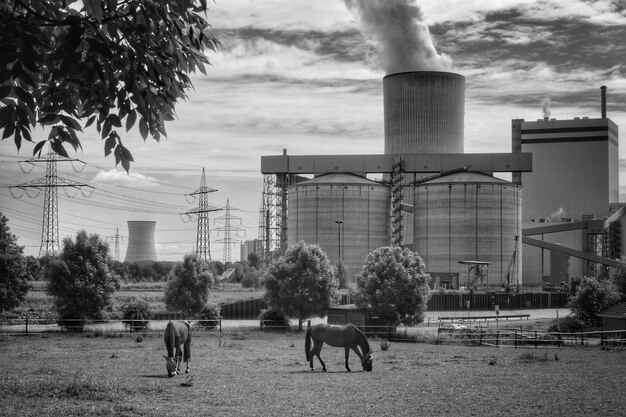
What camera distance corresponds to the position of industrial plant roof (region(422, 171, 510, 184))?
132625 millimetres

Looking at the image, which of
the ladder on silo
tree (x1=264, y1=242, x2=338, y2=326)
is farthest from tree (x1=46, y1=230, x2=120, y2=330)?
the ladder on silo

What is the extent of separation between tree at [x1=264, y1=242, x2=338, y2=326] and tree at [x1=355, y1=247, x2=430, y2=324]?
5.47 meters

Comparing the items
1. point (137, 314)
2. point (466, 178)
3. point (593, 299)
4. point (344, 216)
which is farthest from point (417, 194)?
point (137, 314)

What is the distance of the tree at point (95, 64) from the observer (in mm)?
7734

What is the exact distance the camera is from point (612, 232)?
595ft

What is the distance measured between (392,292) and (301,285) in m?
10.1

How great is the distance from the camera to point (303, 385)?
2392cm

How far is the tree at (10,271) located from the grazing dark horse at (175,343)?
A: 1280 inches

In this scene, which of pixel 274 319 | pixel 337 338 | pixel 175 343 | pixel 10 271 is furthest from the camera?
pixel 274 319

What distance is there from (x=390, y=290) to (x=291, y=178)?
89.4 metres

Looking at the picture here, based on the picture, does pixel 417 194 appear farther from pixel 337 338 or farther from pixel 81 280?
pixel 337 338

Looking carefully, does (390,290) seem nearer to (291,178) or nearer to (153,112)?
(153,112)

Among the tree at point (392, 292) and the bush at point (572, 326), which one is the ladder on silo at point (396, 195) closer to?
the bush at point (572, 326)

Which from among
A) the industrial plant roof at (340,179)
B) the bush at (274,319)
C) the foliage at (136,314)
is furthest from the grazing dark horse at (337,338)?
the industrial plant roof at (340,179)
